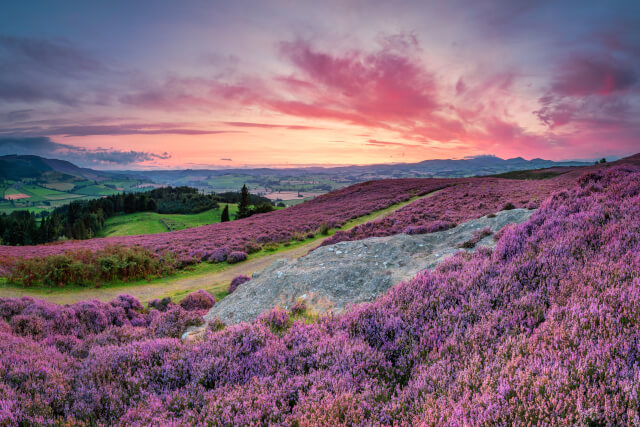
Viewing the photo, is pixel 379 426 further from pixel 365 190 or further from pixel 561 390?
pixel 365 190

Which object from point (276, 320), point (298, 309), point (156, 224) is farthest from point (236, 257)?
point (156, 224)

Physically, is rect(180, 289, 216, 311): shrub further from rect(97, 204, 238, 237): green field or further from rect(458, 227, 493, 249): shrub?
rect(97, 204, 238, 237): green field

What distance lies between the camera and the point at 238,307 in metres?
9.84

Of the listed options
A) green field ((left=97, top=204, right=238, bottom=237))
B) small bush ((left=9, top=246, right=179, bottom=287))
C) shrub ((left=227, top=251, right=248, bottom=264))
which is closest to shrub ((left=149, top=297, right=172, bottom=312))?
small bush ((left=9, top=246, right=179, bottom=287))

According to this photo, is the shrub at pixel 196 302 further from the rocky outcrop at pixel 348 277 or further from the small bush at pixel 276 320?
the small bush at pixel 276 320

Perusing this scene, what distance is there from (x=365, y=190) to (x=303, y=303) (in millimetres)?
44225

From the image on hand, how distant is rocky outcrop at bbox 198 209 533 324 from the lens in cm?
843

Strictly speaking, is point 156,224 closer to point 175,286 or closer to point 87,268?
point 87,268

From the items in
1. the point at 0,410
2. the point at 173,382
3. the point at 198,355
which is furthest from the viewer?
the point at 198,355

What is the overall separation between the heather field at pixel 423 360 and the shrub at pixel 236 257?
15322mm

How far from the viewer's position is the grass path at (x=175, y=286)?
1533 cm

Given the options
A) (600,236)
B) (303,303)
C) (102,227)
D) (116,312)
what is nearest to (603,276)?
(600,236)

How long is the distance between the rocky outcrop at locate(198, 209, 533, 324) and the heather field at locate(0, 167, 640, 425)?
6.38 feet

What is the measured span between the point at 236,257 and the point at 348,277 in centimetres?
1537
